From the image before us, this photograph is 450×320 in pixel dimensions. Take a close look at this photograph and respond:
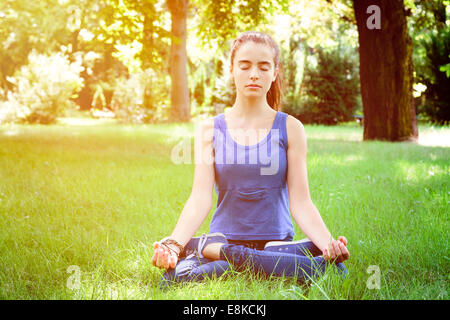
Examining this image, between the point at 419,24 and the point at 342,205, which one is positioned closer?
the point at 342,205

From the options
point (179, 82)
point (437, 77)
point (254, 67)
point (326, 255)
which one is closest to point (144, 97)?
point (179, 82)

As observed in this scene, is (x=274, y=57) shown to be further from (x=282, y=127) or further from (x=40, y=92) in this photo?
(x=40, y=92)

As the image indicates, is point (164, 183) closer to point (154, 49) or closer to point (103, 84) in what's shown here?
point (154, 49)

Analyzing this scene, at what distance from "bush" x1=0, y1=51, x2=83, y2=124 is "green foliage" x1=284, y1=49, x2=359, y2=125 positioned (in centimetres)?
1022

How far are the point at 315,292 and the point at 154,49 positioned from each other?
8109mm

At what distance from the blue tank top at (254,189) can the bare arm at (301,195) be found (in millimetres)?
52

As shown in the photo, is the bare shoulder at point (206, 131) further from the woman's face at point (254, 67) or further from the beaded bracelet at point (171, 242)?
the beaded bracelet at point (171, 242)

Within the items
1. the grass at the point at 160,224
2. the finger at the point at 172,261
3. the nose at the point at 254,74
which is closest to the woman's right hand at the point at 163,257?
the finger at the point at 172,261

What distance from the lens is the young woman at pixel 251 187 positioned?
2574mm

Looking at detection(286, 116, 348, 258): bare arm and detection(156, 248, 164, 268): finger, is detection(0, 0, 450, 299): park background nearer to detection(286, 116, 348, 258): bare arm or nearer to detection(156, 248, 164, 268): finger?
detection(156, 248, 164, 268): finger

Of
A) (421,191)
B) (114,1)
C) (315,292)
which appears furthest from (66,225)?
(114,1)

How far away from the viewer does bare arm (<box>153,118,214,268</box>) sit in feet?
8.93

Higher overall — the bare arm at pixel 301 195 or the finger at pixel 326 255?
the bare arm at pixel 301 195

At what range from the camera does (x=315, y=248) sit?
8.61 ft
